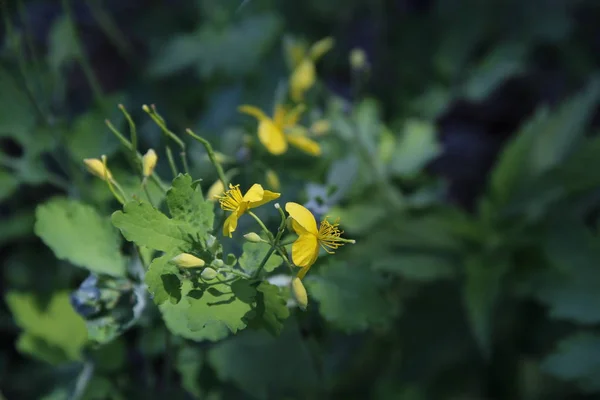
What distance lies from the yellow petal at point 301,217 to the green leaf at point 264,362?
412 mm

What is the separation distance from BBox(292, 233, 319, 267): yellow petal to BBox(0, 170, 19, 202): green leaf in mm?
803

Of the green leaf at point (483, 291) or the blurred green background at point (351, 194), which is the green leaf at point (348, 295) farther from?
the green leaf at point (483, 291)

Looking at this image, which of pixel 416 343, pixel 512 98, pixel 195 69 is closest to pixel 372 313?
pixel 416 343

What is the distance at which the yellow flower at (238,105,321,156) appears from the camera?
1143 mm

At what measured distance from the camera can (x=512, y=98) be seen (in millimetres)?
2391

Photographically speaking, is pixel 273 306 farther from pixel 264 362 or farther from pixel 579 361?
pixel 579 361

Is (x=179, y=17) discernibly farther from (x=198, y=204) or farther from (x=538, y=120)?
(x=198, y=204)

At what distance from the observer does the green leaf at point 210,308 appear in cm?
79

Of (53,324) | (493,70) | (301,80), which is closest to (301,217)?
(301,80)

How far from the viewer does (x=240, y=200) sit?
81 centimetres

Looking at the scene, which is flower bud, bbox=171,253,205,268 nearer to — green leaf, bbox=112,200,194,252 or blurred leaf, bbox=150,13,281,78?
green leaf, bbox=112,200,194,252

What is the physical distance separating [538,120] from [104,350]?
3.80 ft

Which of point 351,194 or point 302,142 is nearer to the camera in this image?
point 302,142

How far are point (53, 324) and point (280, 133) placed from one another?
2.05 ft
